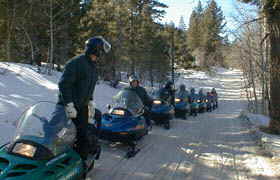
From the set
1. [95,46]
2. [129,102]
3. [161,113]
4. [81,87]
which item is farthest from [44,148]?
[161,113]

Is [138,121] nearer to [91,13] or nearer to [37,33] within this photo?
[91,13]

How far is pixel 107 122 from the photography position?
6668mm

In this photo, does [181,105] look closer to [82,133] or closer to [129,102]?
[129,102]

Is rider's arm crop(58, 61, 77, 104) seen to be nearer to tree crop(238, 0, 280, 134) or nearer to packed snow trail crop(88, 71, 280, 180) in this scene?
packed snow trail crop(88, 71, 280, 180)

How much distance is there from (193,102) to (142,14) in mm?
13589

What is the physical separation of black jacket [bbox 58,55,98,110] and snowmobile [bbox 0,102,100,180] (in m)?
0.30

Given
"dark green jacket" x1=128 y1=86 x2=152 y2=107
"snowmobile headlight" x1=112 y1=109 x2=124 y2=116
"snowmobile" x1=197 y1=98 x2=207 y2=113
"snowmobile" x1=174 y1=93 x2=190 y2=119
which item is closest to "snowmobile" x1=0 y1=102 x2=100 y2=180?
"snowmobile headlight" x1=112 y1=109 x2=124 y2=116

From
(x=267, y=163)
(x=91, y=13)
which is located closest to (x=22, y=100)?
A: (x=267, y=163)

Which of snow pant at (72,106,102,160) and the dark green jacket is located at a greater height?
the dark green jacket

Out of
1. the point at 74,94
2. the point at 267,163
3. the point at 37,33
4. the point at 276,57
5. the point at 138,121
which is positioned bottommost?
the point at 267,163

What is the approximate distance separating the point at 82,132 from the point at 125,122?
238 centimetres

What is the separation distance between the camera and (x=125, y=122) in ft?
22.0

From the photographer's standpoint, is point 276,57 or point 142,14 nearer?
point 276,57

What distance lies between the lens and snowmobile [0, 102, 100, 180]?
3029 mm
